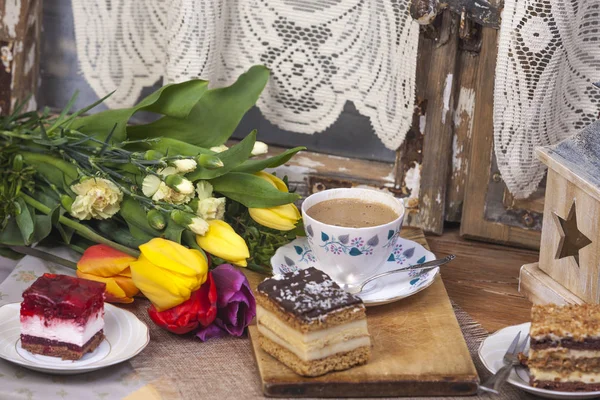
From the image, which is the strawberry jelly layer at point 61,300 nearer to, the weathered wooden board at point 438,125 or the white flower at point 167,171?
the white flower at point 167,171

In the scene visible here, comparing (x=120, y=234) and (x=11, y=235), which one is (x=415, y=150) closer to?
(x=120, y=234)

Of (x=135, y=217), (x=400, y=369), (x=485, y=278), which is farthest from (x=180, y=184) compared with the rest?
(x=485, y=278)

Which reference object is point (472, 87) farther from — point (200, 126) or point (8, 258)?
point (8, 258)

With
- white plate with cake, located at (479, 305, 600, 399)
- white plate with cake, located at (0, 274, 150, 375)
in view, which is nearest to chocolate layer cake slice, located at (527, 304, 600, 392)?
white plate with cake, located at (479, 305, 600, 399)

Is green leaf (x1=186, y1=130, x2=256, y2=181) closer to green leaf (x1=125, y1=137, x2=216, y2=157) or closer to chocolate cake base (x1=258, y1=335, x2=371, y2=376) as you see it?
green leaf (x1=125, y1=137, x2=216, y2=157)

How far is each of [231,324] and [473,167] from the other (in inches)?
18.9

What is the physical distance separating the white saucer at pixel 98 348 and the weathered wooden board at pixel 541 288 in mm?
539

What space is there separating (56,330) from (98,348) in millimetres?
61

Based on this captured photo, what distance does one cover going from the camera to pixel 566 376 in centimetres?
99

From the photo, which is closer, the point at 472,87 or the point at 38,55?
the point at 472,87

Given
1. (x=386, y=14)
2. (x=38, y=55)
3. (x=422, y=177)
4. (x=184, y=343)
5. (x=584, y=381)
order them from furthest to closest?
(x=38, y=55), (x=422, y=177), (x=386, y=14), (x=184, y=343), (x=584, y=381)

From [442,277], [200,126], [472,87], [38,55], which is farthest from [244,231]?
[38,55]

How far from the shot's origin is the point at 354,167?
144 cm

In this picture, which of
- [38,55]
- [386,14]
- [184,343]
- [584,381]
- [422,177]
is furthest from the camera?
[38,55]
